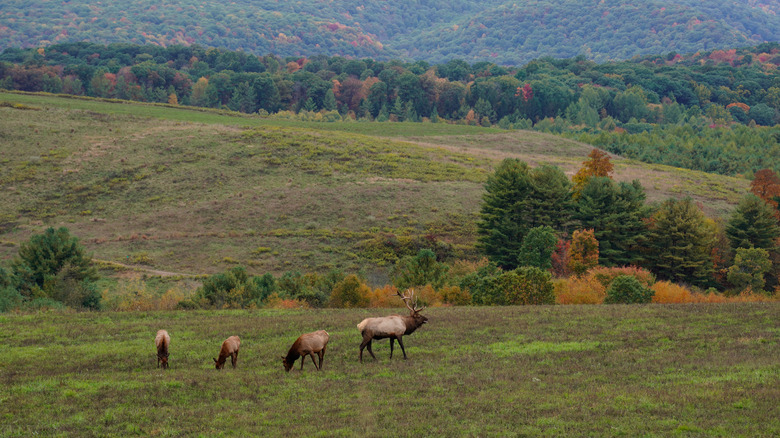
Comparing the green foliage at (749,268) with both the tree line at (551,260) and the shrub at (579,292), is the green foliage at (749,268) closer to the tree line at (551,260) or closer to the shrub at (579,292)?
the tree line at (551,260)

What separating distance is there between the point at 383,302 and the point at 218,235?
36976 millimetres

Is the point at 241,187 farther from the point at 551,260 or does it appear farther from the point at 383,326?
the point at 383,326

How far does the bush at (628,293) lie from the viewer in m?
42.3

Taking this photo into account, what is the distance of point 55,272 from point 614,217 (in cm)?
5396

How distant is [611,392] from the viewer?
18.4 meters

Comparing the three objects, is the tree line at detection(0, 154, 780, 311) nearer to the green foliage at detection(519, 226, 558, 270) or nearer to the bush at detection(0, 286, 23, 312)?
the green foliage at detection(519, 226, 558, 270)

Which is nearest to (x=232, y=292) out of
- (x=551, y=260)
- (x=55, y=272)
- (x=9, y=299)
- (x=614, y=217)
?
(x=9, y=299)

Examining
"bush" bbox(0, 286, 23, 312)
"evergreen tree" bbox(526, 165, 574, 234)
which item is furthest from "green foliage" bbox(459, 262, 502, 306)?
"evergreen tree" bbox(526, 165, 574, 234)

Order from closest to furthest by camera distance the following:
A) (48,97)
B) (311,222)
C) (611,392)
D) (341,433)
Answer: (341,433) < (611,392) < (311,222) < (48,97)

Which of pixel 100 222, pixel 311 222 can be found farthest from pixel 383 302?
pixel 100 222

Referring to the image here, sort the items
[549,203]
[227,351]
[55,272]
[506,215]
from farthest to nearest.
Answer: [549,203] < [506,215] < [55,272] < [227,351]

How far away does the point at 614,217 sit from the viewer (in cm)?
7400

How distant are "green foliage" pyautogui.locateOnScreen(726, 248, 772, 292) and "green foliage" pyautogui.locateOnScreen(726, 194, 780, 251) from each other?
11.0 ft

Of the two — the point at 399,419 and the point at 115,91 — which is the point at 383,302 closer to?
the point at 399,419
